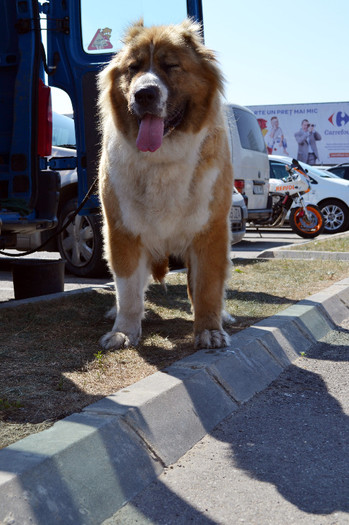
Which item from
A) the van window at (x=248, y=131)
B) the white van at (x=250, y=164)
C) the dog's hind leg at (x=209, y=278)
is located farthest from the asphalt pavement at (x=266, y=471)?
the van window at (x=248, y=131)

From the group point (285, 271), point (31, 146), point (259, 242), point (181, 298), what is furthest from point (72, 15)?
point (259, 242)

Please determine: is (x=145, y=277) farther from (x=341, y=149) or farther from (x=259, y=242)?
(x=341, y=149)

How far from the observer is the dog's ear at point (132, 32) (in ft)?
13.3

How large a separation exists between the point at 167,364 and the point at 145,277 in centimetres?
98

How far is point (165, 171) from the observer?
4.00m

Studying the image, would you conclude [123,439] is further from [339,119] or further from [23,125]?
[339,119]

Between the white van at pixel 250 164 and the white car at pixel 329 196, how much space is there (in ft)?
13.3

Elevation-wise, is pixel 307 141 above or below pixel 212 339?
above

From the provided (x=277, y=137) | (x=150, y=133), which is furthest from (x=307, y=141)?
(x=150, y=133)

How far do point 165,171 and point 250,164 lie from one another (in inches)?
343

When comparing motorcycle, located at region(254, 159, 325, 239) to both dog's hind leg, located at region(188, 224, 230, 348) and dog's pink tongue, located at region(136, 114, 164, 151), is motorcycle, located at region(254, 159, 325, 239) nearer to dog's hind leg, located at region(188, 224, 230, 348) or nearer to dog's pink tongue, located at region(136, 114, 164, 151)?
dog's hind leg, located at region(188, 224, 230, 348)

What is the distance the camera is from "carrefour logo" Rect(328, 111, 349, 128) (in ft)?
115

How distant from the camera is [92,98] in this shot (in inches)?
238

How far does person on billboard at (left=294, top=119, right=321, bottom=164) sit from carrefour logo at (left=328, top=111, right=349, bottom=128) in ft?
3.22
